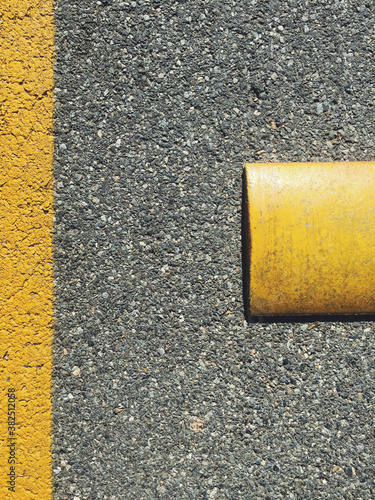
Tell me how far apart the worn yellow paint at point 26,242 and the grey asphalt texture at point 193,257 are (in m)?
0.07

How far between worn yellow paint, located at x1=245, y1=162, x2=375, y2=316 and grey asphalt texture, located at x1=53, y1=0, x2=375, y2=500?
0.11 metres

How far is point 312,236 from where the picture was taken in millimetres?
2107

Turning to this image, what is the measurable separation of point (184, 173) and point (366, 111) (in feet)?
3.28

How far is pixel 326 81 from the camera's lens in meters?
2.21

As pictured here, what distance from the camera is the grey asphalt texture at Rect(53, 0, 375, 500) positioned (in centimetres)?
214

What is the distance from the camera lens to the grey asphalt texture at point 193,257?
7.03 feet

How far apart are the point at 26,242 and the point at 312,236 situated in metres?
1.44

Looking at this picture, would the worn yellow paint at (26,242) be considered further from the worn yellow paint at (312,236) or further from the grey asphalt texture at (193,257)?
the worn yellow paint at (312,236)

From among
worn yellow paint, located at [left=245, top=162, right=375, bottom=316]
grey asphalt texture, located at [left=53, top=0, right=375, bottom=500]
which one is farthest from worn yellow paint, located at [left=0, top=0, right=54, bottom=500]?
worn yellow paint, located at [left=245, top=162, right=375, bottom=316]

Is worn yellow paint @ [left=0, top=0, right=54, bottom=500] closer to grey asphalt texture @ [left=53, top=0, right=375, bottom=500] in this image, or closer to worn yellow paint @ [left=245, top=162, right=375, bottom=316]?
grey asphalt texture @ [left=53, top=0, right=375, bottom=500]

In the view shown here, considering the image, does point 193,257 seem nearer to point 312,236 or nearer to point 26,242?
point 312,236

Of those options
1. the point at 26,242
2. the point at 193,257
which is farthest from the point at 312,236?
the point at 26,242

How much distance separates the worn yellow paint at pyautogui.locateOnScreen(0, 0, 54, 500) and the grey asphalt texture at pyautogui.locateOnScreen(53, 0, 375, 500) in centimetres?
7

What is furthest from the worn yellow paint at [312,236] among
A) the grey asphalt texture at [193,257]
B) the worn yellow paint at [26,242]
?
the worn yellow paint at [26,242]
